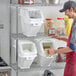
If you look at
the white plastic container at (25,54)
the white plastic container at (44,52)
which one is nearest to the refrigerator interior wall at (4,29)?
the white plastic container at (25,54)

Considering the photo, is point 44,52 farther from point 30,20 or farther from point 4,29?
point 4,29

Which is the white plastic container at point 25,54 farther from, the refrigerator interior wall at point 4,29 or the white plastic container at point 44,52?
the refrigerator interior wall at point 4,29

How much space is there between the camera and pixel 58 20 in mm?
3643

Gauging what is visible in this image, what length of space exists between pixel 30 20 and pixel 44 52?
484 mm

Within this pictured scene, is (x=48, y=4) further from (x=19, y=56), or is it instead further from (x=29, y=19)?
(x=19, y=56)

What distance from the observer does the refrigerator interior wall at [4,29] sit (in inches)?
142

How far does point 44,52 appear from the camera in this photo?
11.6ft

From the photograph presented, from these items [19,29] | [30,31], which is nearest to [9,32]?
[19,29]

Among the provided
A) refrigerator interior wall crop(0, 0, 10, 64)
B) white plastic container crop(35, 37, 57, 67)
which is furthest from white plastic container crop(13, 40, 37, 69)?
refrigerator interior wall crop(0, 0, 10, 64)

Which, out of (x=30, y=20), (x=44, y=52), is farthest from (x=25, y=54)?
(x=30, y=20)

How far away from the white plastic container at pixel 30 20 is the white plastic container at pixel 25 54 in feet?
0.51

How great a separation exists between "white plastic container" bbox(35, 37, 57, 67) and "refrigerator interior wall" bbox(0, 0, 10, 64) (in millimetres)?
428

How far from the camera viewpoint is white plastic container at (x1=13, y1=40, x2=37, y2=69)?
3.39 meters

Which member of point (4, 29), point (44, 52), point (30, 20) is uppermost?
point (30, 20)
